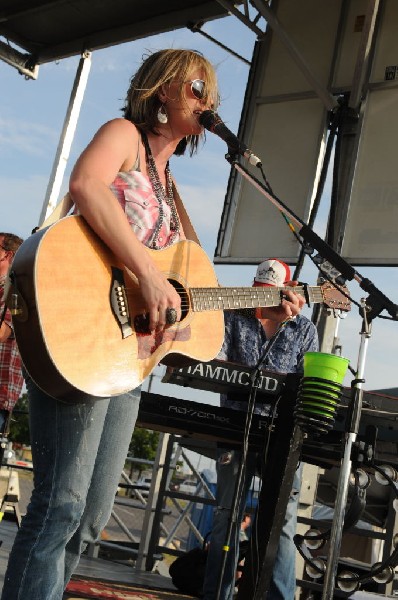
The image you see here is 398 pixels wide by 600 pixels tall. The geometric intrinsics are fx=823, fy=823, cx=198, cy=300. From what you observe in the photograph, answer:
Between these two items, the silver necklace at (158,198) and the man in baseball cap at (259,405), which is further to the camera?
the man in baseball cap at (259,405)

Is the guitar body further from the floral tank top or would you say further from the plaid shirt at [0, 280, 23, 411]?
the plaid shirt at [0, 280, 23, 411]

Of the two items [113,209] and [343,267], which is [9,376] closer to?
[343,267]

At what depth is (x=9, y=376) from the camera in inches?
197

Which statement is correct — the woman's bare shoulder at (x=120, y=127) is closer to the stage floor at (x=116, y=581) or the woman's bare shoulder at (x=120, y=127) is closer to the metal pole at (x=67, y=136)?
the stage floor at (x=116, y=581)

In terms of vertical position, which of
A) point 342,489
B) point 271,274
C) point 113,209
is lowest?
point 342,489

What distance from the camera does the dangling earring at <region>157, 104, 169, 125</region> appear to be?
2715mm

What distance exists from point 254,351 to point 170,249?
1876 millimetres

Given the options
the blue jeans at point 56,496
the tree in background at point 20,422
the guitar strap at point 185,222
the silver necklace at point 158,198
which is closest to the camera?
the blue jeans at point 56,496

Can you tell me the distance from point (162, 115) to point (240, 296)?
0.77 metres

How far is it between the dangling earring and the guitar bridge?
0.56 metres

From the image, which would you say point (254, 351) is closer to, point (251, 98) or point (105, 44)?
point (251, 98)

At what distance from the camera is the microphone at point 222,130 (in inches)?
109

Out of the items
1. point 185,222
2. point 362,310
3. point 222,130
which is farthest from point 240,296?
point 222,130

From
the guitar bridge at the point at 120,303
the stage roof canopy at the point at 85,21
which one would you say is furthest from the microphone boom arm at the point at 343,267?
the stage roof canopy at the point at 85,21
